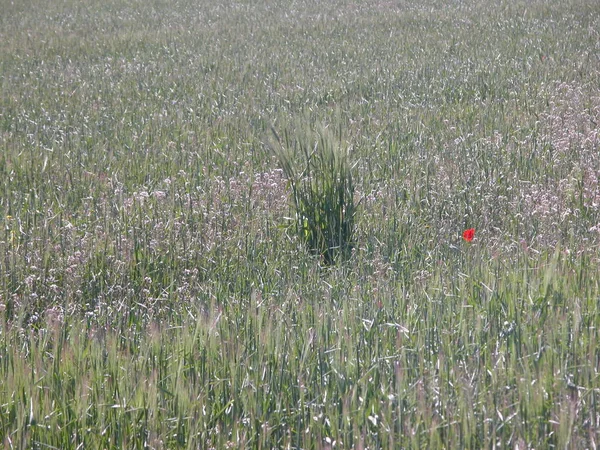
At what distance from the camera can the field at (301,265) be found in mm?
2193

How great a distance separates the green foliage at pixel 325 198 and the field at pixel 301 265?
5 cm

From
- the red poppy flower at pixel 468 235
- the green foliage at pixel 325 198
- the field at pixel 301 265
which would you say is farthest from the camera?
the green foliage at pixel 325 198

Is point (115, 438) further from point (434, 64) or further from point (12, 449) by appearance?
point (434, 64)

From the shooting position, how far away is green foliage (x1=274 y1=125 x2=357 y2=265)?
4.28 metres

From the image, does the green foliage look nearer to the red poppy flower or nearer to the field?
the field

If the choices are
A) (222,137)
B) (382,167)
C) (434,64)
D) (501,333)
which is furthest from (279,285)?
(434,64)

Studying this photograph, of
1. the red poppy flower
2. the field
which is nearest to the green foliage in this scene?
the field

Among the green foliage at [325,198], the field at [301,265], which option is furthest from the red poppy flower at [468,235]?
the green foliage at [325,198]

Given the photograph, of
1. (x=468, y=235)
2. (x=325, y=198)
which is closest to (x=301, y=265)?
(x=325, y=198)

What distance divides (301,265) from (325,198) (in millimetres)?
556

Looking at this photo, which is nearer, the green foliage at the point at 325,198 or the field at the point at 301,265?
the field at the point at 301,265

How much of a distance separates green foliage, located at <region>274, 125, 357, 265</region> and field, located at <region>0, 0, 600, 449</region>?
0.05 metres

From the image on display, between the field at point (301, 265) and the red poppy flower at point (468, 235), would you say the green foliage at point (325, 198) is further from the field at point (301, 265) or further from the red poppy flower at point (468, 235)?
the red poppy flower at point (468, 235)

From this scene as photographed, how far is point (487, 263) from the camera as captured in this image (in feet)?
10.9
